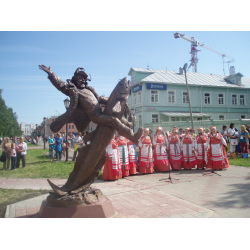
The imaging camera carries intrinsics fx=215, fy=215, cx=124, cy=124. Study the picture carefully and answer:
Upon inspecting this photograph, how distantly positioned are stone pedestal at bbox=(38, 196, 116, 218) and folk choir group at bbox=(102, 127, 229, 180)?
3.86 m

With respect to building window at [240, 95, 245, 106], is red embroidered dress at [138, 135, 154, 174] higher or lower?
lower

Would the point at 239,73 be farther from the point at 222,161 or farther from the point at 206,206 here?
the point at 206,206

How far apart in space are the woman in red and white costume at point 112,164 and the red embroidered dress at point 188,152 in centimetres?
332

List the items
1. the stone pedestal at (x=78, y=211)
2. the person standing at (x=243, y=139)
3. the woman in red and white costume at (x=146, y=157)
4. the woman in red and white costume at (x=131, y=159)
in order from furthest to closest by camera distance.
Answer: the person standing at (x=243, y=139) → the woman in red and white costume at (x=146, y=157) → the woman in red and white costume at (x=131, y=159) → the stone pedestal at (x=78, y=211)

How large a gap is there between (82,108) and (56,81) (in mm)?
649

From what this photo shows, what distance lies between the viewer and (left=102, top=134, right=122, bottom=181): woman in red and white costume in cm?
752

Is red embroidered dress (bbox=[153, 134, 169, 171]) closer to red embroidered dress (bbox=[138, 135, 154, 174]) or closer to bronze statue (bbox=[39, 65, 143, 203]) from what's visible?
red embroidered dress (bbox=[138, 135, 154, 174])

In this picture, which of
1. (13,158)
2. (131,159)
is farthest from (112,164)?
(13,158)

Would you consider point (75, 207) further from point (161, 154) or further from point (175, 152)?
point (175, 152)

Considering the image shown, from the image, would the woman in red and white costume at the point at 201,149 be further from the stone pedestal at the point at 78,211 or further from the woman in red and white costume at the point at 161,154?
the stone pedestal at the point at 78,211

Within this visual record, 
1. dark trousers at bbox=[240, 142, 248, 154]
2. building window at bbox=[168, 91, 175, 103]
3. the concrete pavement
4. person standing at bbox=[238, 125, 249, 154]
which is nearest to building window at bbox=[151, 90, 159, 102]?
building window at bbox=[168, 91, 175, 103]

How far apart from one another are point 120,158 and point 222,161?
423cm

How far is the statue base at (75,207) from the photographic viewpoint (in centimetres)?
356

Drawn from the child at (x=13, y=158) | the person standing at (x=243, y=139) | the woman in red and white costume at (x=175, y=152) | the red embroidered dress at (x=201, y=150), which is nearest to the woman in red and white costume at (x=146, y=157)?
the woman in red and white costume at (x=175, y=152)
